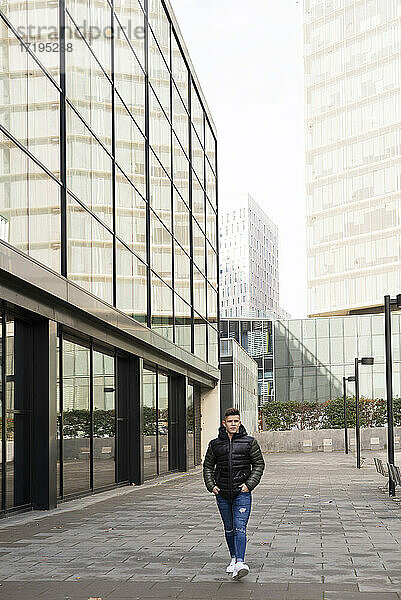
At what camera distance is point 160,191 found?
31094 millimetres

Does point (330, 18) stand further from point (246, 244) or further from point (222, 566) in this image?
point (222, 566)

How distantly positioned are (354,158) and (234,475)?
3793 inches

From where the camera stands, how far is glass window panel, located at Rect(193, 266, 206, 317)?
38656mm

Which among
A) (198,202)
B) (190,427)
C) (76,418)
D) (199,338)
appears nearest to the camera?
(76,418)

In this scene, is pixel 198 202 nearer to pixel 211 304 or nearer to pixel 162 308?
pixel 211 304

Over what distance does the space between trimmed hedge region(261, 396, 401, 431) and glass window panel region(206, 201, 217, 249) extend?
104 ft

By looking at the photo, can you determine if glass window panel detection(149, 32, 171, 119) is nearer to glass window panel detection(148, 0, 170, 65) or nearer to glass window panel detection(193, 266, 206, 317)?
glass window panel detection(148, 0, 170, 65)

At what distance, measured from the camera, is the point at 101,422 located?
23.4m

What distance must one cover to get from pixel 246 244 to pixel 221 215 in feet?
34.1

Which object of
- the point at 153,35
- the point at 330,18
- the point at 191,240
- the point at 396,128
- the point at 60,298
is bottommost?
the point at 60,298

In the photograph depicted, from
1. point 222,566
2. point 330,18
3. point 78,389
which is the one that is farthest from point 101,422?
point 330,18

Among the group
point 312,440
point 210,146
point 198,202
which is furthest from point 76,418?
point 312,440

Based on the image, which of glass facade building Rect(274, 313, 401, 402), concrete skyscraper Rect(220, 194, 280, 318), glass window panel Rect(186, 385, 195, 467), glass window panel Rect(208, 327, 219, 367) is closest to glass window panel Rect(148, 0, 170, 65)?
glass window panel Rect(186, 385, 195, 467)

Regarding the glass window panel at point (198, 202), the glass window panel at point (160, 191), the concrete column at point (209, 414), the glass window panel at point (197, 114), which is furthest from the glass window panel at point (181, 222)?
the concrete column at point (209, 414)
